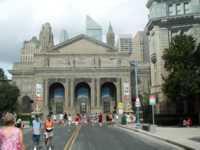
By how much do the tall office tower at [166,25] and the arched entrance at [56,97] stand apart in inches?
1924

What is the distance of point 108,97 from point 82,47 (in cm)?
1542

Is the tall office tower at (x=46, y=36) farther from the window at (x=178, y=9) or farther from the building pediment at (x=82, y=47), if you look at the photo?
the window at (x=178, y=9)

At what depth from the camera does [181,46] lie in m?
40.2

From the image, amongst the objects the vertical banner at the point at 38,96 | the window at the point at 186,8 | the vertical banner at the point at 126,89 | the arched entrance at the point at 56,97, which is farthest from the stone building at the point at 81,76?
the window at the point at 186,8

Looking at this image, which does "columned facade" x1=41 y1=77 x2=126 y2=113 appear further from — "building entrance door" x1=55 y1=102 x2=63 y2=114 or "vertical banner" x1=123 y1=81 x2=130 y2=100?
"vertical banner" x1=123 y1=81 x2=130 y2=100

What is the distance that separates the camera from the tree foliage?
3866cm

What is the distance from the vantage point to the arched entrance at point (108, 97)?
99875mm

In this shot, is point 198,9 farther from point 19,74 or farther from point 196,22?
point 19,74

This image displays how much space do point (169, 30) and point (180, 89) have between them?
50.2ft

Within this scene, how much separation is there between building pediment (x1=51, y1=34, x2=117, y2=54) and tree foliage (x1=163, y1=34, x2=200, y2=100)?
5994 centimetres

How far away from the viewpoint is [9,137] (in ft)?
22.6

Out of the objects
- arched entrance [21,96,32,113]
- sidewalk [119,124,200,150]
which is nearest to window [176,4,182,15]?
sidewalk [119,124,200,150]

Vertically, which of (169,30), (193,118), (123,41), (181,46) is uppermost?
(123,41)

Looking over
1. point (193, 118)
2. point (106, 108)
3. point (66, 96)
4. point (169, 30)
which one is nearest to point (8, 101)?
point (66, 96)
